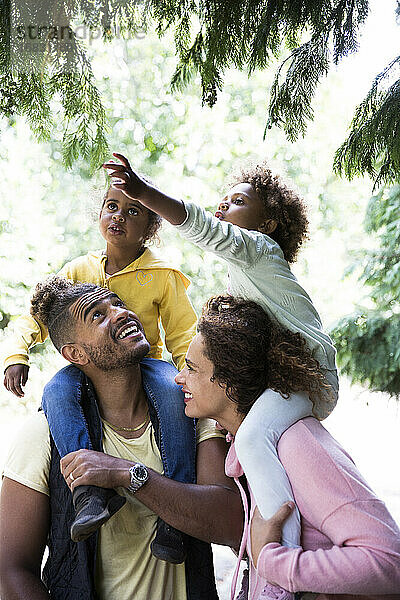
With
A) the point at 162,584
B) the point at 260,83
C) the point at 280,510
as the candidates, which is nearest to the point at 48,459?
the point at 162,584

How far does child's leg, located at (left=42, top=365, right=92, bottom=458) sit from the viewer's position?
63.0 inches

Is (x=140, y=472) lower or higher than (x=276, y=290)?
lower

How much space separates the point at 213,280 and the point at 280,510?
413 cm

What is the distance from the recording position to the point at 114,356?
5.68 ft

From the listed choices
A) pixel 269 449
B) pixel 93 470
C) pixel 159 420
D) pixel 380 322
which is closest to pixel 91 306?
pixel 159 420

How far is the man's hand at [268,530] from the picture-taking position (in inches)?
48.0

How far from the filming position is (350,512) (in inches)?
46.2

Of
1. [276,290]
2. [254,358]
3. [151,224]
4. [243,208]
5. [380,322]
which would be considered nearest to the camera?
[254,358]

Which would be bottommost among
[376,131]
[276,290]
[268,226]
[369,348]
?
[369,348]

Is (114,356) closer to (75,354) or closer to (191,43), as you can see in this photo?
(75,354)

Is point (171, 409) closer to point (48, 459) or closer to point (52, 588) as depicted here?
point (48, 459)

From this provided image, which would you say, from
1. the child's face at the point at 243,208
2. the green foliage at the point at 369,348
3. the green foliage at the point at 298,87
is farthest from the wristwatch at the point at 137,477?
the green foliage at the point at 369,348

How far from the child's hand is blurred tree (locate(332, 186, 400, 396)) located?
2384 millimetres

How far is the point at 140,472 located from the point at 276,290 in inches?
20.5
